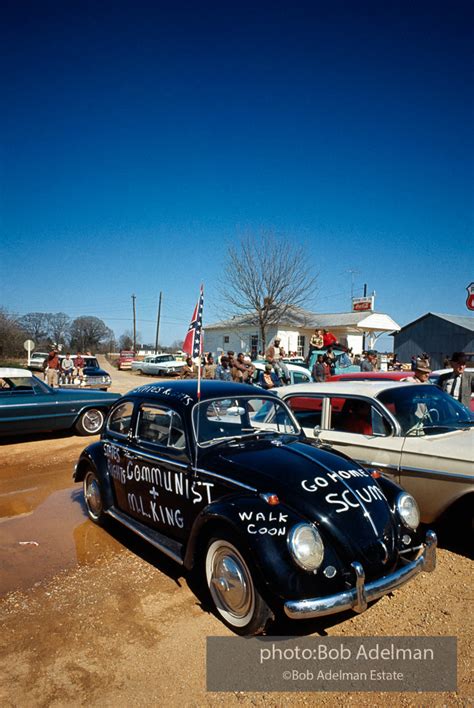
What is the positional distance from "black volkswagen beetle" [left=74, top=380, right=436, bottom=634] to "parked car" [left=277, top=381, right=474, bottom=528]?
31.0 inches

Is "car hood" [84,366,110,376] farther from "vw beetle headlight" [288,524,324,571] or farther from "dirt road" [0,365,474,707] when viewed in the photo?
"vw beetle headlight" [288,524,324,571]

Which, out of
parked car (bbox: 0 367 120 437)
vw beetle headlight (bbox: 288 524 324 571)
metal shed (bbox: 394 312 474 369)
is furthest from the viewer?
metal shed (bbox: 394 312 474 369)

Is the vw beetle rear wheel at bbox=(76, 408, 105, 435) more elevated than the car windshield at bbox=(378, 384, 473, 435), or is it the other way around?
the car windshield at bbox=(378, 384, 473, 435)

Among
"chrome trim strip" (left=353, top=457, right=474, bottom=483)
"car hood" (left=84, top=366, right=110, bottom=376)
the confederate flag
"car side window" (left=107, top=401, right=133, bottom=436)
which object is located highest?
the confederate flag

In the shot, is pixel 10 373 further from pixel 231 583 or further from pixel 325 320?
pixel 325 320

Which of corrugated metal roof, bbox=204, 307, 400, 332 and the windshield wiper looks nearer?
the windshield wiper

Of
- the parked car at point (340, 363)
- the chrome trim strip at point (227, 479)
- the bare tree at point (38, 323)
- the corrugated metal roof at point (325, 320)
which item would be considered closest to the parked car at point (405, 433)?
the chrome trim strip at point (227, 479)

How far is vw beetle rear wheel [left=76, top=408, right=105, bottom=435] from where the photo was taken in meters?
9.46

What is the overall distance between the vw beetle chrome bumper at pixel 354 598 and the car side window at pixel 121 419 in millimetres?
2505

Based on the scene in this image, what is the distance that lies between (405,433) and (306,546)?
2.23m

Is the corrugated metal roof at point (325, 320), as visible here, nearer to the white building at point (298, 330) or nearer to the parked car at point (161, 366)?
the white building at point (298, 330)

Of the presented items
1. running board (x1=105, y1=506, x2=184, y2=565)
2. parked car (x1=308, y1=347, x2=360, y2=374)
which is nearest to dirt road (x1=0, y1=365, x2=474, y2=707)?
running board (x1=105, y1=506, x2=184, y2=565)

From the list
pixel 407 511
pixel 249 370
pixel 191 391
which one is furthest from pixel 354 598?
pixel 249 370

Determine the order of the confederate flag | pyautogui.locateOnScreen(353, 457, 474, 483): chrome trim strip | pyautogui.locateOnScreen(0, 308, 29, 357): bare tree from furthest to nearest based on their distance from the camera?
pyautogui.locateOnScreen(0, 308, 29, 357): bare tree
the confederate flag
pyautogui.locateOnScreen(353, 457, 474, 483): chrome trim strip
